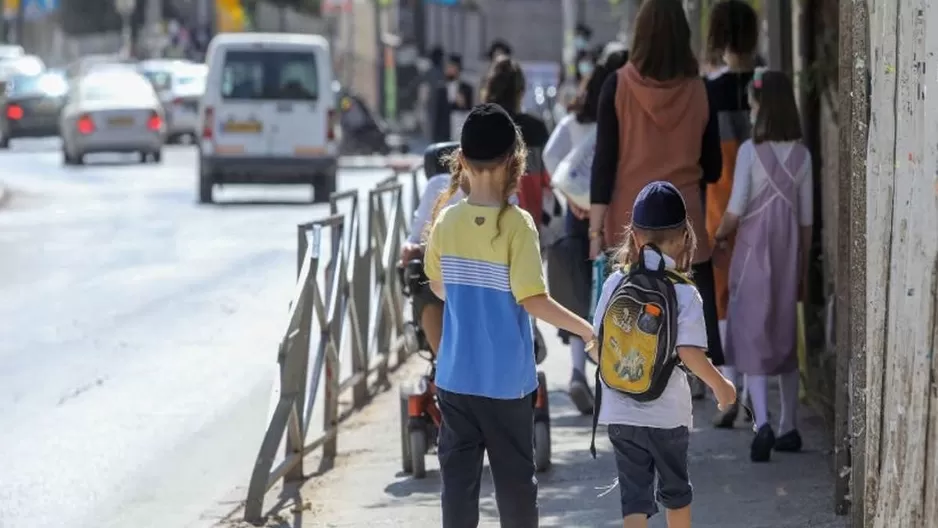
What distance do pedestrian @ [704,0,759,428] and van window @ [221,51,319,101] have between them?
16.1 meters

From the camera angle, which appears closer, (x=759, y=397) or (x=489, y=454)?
(x=489, y=454)

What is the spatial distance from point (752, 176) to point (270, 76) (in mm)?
17137

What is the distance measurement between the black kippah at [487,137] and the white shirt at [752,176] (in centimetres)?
284

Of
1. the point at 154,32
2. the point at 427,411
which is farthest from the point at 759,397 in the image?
the point at 154,32

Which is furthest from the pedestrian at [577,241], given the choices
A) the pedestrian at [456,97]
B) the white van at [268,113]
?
the white van at [268,113]

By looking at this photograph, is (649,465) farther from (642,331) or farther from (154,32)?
(154,32)

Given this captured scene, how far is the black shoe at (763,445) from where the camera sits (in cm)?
849

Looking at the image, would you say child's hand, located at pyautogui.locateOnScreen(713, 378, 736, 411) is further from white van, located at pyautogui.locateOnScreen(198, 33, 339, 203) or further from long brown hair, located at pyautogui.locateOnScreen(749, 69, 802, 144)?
white van, located at pyautogui.locateOnScreen(198, 33, 339, 203)

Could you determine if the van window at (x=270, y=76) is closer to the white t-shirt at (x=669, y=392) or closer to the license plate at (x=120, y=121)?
the license plate at (x=120, y=121)

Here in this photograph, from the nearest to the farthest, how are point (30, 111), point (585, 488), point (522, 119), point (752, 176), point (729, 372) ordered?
1. point (585, 488)
2. point (752, 176)
3. point (729, 372)
4. point (522, 119)
5. point (30, 111)

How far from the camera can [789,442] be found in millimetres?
8719

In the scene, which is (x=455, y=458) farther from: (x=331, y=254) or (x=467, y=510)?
(x=331, y=254)

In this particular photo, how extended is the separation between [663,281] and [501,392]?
56 cm

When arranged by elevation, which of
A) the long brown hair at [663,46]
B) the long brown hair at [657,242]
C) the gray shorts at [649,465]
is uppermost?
the long brown hair at [663,46]
